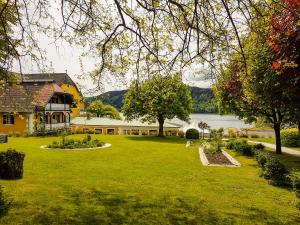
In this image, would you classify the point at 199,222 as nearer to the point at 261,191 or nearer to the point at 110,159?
the point at 261,191

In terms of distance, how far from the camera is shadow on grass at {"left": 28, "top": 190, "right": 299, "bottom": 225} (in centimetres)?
905

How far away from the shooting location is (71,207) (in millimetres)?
10133

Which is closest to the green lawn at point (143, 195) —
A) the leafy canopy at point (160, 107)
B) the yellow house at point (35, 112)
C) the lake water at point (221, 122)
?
the yellow house at point (35, 112)

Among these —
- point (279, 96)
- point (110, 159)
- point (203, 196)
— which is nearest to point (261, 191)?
point (203, 196)

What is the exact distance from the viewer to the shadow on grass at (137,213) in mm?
9047

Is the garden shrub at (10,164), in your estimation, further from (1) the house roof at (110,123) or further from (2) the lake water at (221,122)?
(2) the lake water at (221,122)

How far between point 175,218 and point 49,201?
13.9 ft

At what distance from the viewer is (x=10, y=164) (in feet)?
45.1

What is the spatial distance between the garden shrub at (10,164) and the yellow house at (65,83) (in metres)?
3.26

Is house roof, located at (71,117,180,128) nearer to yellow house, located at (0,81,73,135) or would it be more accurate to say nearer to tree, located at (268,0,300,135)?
yellow house, located at (0,81,73,135)

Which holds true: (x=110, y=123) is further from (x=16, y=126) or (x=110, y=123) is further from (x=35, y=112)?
(x=16, y=126)

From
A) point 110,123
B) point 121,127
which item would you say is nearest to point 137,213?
point 121,127

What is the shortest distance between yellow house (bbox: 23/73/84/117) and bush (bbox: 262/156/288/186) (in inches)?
370

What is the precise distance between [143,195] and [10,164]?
234 inches
